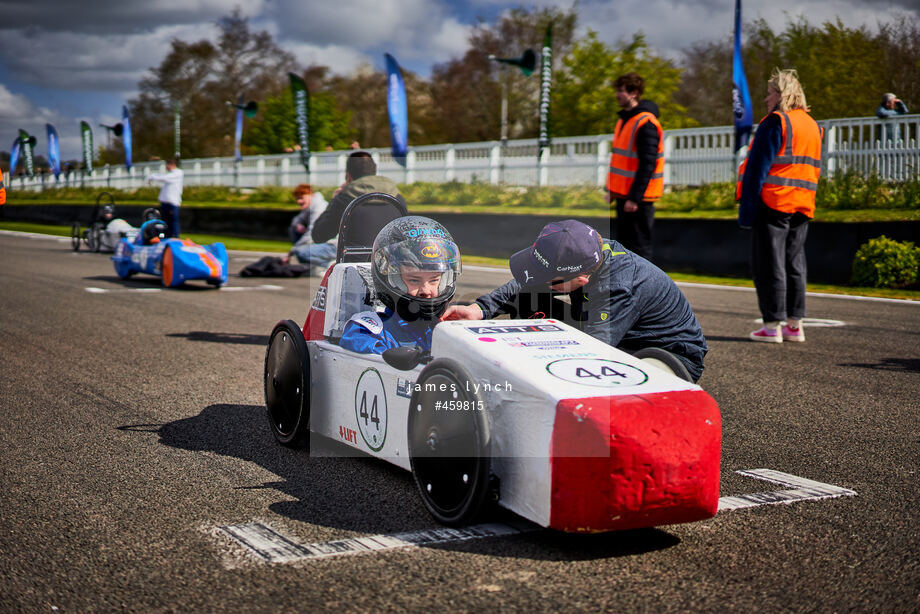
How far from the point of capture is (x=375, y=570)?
2.97 m

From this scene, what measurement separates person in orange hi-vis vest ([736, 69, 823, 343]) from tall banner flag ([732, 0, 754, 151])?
11728 mm

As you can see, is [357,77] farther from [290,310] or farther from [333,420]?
[333,420]

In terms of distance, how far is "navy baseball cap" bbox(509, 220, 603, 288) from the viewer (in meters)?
3.81

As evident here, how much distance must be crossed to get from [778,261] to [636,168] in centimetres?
167

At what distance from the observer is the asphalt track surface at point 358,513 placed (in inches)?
110

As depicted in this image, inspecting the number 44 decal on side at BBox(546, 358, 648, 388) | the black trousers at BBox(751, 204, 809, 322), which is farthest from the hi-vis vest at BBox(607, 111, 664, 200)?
the number 44 decal on side at BBox(546, 358, 648, 388)

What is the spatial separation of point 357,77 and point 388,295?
7601 cm

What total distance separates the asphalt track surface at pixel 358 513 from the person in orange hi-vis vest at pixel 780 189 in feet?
2.75

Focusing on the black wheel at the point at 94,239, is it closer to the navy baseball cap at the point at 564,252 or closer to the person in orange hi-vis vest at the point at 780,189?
the person in orange hi-vis vest at the point at 780,189

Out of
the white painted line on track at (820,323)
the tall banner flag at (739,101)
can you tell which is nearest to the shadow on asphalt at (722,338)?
the white painted line on track at (820,323)

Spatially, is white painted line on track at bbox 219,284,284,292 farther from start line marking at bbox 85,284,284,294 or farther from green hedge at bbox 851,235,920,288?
green hedge at bbox 851,235,920,288

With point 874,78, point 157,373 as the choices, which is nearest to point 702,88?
point 874,78

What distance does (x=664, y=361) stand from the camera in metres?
3.82

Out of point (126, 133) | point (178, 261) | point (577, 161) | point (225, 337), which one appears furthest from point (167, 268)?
point (126, 133)
